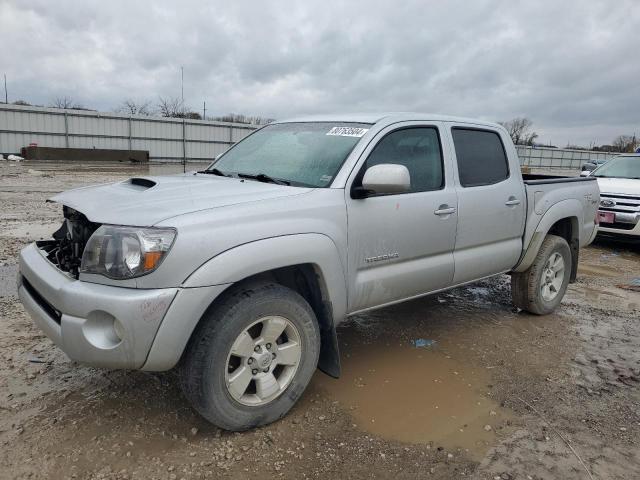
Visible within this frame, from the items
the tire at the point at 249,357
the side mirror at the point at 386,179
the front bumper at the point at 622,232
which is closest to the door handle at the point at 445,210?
the side mirror at the point at 386,179

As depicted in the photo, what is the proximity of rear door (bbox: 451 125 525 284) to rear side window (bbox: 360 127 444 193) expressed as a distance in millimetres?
224

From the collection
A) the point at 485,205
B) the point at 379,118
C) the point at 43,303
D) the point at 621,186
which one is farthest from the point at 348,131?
the point at 621,186

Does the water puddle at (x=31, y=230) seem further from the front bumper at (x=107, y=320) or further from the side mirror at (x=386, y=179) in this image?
the side mirror at (x=386, y=179)

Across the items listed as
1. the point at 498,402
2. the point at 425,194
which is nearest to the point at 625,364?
the point at 498,402

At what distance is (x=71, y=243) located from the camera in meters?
2.87

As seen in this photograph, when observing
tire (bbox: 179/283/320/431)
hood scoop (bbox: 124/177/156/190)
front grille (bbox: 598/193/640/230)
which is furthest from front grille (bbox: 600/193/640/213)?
hood scoop (bbox: 124/177/156/190)

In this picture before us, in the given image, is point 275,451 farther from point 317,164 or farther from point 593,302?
point 593,302

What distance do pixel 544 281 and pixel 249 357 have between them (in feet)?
11.4

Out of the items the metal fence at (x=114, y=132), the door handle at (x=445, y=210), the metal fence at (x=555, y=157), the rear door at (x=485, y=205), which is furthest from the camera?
the metal fence at (x=555, y=157)

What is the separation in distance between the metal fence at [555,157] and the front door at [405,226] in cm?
4378

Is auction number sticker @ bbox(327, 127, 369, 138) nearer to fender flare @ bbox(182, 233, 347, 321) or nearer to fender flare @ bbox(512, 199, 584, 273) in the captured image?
fender flare @ bbox(182, 233, 347, 321)

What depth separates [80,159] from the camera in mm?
28172

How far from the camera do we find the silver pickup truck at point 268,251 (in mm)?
2414

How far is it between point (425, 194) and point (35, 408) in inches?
112
